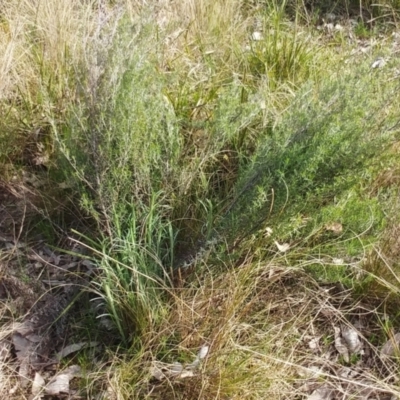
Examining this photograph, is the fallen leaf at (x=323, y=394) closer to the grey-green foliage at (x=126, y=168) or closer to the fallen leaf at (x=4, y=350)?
the grey-green foliage at (x=126, y=168)

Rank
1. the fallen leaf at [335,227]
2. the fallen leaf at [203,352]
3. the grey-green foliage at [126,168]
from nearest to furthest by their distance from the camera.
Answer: the fallen leaf at [203,352] → the grey-green foliage at [126,168] → the fallen leaf at [335,227]

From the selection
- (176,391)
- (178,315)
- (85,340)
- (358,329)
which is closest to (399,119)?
(358,329)

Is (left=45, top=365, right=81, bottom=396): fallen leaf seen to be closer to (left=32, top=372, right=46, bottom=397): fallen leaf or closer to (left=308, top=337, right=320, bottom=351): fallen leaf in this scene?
(left=32, top=372, right=46, bottom=397): fallen leaf

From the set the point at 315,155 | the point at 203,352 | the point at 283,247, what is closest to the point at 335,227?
the point at 283,247

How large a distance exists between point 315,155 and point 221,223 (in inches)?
18.2

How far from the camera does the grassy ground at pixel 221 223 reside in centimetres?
223

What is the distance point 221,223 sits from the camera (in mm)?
2406

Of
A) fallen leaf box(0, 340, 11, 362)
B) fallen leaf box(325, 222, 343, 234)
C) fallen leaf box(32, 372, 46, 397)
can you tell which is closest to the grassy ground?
fallen leaf box(325, 222, 343, 234)

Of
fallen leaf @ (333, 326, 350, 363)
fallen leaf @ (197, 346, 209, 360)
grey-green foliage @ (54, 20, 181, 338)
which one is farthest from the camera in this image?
fallen leaf @ (333, 326, 350, 363)

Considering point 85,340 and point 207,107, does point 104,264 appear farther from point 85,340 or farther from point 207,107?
point 207,107

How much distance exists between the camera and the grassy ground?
2234 mm

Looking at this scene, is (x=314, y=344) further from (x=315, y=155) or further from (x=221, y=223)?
(x=315, y=155)

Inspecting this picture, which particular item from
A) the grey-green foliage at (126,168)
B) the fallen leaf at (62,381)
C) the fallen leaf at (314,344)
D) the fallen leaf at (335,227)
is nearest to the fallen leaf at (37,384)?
the fallen leaf at (62,381)

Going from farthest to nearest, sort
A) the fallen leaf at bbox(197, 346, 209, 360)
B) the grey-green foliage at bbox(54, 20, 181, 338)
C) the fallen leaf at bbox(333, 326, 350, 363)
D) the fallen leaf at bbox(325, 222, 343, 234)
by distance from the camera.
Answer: the fallen leaf at bbox(325, 222, 343, 234)
the fallen leaf at bbox(333, 326, 350, 363)
the grey-green foliage at bbox(54, 20, 181, 338)
the fallen leaf at bbox(197, 346, 209, 360)
